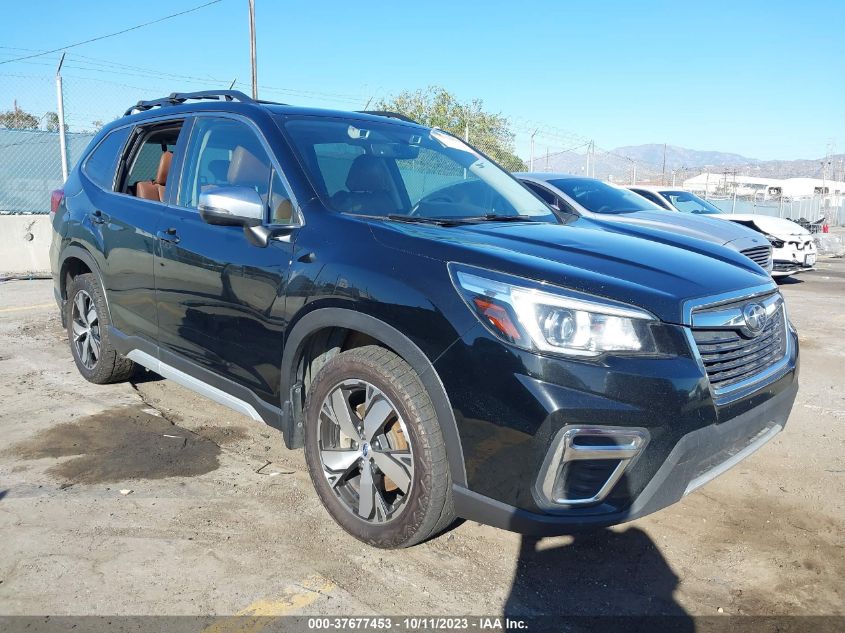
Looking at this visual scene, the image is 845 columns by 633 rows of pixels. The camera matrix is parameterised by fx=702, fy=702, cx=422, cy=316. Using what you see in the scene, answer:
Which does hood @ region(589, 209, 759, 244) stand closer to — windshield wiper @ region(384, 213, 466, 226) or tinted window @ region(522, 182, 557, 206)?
tinted window @ region(522, 182, 557, 206)

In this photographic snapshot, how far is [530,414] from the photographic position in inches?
90.0

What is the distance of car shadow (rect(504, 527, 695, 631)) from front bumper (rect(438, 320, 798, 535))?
37 cm

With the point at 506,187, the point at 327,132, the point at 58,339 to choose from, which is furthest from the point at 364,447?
the point at 58,339

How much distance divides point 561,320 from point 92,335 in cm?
375

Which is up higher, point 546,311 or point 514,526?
point 546,311

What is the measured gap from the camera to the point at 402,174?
3.73 meters

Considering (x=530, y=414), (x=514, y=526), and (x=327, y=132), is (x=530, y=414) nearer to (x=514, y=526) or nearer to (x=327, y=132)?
(x=514, y=526)

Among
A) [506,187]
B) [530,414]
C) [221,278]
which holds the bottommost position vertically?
[530,414]

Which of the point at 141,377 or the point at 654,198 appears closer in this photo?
the point at 141,377

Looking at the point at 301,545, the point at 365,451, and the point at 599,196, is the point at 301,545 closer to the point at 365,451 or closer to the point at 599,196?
the point at 365,451

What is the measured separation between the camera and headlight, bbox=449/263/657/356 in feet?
7.70

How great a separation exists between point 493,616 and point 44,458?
2657mm

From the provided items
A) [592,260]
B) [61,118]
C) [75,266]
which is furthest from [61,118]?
[592,260]

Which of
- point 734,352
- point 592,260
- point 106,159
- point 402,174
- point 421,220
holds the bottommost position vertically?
point 734,352
